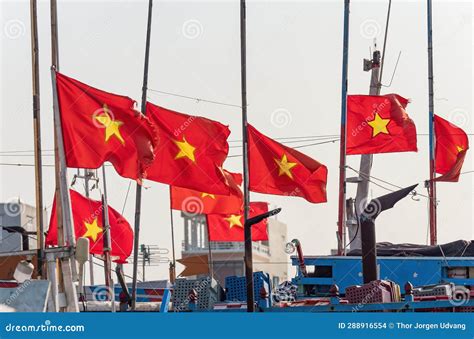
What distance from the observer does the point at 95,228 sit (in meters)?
33.8

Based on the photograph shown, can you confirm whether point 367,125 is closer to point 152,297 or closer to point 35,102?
point 152,297

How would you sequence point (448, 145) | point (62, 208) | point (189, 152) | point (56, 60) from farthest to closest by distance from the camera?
1. point (448, 145)
2. point (189, 152)
3. point (56, 60)
4. point (62, 208)

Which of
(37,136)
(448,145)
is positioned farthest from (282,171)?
(37,136)

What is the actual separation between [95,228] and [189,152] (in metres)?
6.48

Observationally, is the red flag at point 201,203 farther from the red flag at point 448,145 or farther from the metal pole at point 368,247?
the metal pole at point 368,247

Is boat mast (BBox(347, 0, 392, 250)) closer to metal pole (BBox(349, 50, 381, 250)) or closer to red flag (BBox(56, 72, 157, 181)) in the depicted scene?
metal pole (BBox(349, 50, 381, 250))

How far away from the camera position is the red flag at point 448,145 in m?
34.8

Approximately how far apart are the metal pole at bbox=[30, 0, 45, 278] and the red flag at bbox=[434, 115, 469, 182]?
1658 centimetres

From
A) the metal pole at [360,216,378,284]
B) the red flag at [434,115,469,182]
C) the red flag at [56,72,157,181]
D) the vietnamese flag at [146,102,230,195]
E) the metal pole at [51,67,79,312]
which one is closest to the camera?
the metal pole at [51,67,79,312]

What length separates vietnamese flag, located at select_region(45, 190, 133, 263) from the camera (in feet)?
108

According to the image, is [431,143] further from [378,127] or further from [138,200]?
[138,200]

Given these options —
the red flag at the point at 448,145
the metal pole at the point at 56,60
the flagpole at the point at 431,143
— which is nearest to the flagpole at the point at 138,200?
the metal pole at the point at 56,60

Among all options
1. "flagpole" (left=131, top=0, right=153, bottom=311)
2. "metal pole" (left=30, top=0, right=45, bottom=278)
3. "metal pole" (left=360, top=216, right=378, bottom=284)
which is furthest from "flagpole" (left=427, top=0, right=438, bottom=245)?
"metal pole" (left=30, top=0, right=45, bottom=278)

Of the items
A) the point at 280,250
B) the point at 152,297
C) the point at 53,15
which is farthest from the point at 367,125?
the point at 280,250
